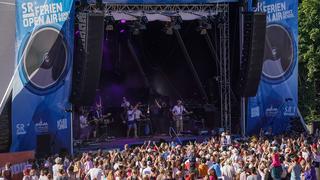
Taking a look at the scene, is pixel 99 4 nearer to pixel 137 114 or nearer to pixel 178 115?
pixel 137 114

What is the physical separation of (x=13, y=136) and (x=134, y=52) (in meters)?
7.34

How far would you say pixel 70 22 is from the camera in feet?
70.4

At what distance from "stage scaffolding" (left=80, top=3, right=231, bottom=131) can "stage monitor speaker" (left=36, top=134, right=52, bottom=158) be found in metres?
3.98

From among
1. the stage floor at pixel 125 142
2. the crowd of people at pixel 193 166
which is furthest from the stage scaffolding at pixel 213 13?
the crowd of people at pixel 193 166

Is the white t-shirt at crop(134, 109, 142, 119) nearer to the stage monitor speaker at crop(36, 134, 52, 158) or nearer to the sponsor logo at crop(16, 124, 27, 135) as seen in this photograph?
the stage monitor speaker at crop(36, 134, 52, 158)

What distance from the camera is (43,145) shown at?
2095 centimetres

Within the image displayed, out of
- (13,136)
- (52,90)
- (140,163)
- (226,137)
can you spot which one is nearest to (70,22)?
(52,90)

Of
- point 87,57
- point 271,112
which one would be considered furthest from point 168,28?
point 271,112

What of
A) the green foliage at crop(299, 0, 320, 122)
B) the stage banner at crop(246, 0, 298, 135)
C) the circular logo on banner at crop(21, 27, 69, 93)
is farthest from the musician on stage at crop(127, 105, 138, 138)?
the green foliage at crop(299, 0, 320, 122)

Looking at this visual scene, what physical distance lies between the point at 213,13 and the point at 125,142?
5.09 meters

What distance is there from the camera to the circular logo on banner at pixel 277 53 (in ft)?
82.2

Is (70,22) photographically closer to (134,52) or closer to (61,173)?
(134,52)

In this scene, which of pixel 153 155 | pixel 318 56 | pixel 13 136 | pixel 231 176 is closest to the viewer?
pixel 231 176

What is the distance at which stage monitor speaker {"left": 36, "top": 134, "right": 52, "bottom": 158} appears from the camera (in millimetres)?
20859
